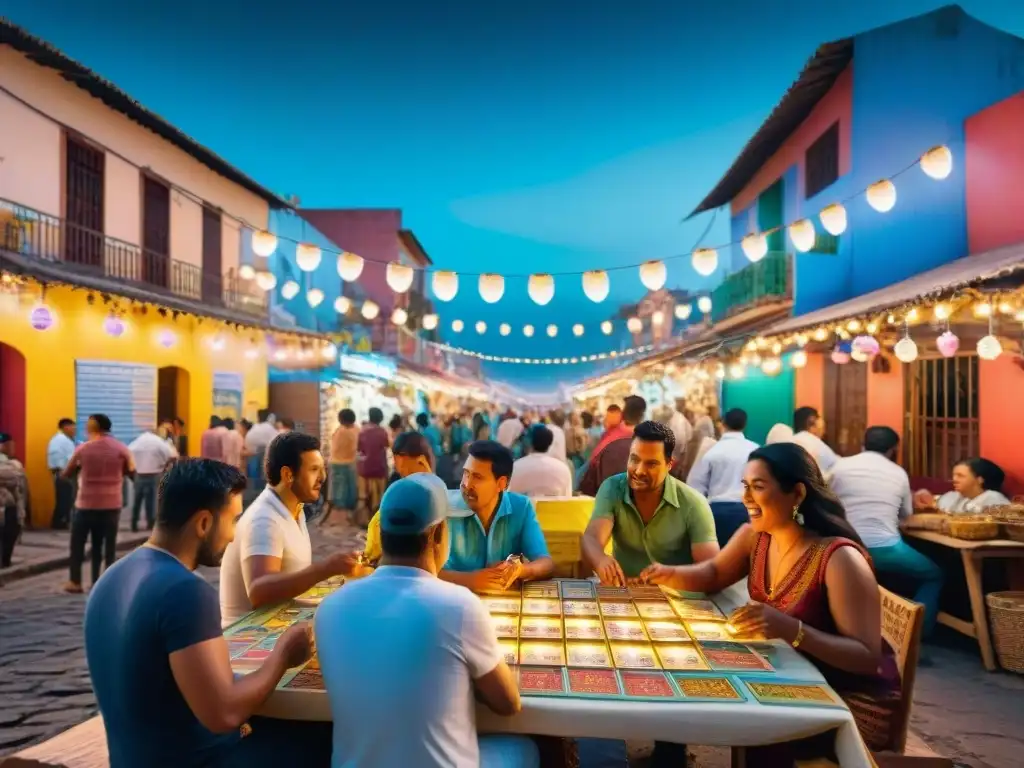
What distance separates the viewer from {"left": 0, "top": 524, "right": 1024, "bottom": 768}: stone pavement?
4227mm

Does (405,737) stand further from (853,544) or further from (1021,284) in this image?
(1021,284)

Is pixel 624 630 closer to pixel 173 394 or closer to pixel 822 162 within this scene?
pixel 822 162

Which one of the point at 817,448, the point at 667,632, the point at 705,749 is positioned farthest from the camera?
the point at 817,448

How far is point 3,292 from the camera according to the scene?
10734 millimetres

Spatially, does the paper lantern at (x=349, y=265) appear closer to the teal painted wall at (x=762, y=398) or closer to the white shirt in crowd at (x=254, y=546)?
the white shirt in crowd at (x=254, y=546)

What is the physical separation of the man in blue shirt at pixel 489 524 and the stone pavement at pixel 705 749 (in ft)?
4.64

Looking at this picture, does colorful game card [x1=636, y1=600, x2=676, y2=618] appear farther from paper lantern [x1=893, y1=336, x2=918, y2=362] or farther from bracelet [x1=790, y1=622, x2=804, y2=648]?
paper lantern [x1=893, y1=336, x2=918, y2=362]

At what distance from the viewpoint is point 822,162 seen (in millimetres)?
14977

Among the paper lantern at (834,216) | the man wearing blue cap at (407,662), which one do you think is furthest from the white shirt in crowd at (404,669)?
the paper lantern at (834,216)

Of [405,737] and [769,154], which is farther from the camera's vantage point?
[769,154]

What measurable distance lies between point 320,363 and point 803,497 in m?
17.5

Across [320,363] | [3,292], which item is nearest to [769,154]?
[320,363]

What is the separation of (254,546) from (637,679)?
186cm

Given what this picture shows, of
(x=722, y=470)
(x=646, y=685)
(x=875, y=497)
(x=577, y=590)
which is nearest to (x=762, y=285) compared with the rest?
(x=722, y=470)
